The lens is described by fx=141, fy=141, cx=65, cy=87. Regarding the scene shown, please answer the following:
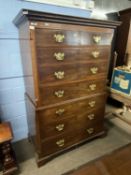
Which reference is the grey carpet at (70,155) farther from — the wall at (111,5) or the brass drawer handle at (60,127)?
the wall at (111,5)

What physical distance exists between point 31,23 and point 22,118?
1273 mm

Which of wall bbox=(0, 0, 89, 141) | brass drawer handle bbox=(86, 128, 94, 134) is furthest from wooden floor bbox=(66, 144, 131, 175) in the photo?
wall bbox=(0, 0, 89, 141)

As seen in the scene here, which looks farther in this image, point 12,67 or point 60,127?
point 12,67

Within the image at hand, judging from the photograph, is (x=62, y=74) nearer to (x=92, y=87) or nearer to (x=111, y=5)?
(x=92, y=87)

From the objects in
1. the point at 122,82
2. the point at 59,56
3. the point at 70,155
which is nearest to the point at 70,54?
the point at 59,56

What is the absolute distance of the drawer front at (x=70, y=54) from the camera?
126 centimetres

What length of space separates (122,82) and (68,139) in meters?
1.06

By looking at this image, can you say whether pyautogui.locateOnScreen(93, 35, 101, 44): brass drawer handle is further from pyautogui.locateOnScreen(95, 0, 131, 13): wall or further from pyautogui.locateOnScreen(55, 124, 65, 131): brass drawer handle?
pyautogui.locateOnScreen(95, 0, 131, 13): wall

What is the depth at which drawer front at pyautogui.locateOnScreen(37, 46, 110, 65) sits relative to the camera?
1256 millimetres

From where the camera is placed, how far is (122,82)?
196cm

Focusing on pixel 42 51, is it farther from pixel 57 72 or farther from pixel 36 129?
pixel 36 129

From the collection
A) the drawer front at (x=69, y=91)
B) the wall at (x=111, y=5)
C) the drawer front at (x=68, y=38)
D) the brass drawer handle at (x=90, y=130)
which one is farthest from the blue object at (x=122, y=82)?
the wall at (x=111, y=5)

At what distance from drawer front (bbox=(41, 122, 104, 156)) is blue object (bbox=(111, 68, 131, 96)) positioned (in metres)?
0.56

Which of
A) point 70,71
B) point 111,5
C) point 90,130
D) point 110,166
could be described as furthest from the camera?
point 111,5
